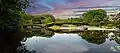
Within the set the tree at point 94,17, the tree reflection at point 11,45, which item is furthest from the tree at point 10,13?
the tree at point 94,17

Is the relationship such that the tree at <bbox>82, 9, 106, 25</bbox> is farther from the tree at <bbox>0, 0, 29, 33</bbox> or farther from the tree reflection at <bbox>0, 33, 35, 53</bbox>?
the tree reflection at <bbox>0, 33, 35, 53</bbox>

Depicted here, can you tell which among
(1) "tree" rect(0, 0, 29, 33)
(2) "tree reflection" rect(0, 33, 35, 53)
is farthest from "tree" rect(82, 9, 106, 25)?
(2) "tree reflection" rect(0, 33, 35, 53)

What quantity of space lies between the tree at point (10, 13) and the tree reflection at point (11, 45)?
0.57 metres

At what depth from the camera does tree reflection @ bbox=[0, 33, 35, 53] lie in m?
9.39

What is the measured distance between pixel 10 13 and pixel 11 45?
7.51 ft

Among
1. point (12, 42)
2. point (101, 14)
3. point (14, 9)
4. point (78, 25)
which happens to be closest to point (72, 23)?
point (78, 25)

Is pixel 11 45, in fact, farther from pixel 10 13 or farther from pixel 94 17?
pixel 94 17

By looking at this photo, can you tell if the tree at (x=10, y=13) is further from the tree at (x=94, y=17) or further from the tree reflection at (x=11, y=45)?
the tree at (x=94, y=17)

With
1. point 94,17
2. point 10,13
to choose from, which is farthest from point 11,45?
point 94,17

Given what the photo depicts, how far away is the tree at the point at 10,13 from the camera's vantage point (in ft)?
39.2

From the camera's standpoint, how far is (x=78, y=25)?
716 inches

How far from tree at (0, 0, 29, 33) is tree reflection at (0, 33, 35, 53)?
22.3 inches

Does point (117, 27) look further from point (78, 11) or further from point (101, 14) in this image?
point (78, 11)

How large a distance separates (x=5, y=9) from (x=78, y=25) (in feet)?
23.8
